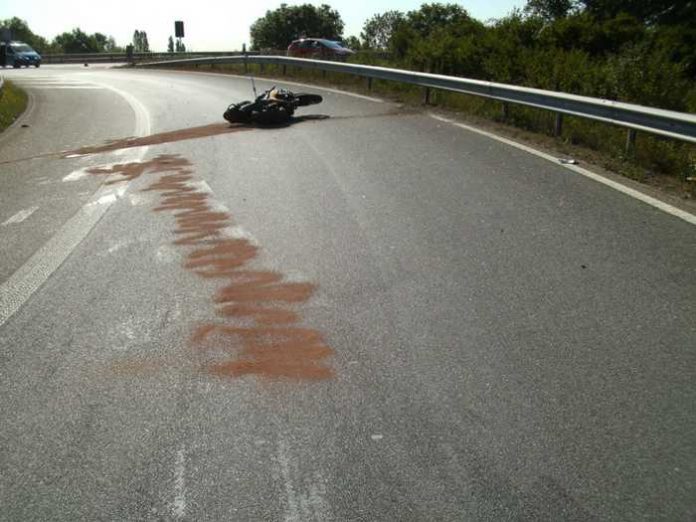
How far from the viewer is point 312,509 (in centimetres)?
276

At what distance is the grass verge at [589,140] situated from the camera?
812 centimetres

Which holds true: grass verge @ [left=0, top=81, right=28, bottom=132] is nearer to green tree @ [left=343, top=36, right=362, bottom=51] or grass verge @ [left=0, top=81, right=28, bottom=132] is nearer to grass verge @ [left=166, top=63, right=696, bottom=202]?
grass verge @ [left=166, top=63, right=696, bottom=202]

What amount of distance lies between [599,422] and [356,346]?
1415 millimetres

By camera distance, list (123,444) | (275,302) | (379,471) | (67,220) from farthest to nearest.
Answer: (67,220)
(275,302)
(123,444)
(379,471)

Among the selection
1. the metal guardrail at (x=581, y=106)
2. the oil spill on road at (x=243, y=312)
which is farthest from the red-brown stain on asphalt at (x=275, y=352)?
the metal guardrail at (x=581, y=106)

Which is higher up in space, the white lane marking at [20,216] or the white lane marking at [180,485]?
the white lane marking at [20,216]

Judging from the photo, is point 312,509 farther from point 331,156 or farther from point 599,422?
point 331,156

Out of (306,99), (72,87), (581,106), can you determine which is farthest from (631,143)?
(72,87)

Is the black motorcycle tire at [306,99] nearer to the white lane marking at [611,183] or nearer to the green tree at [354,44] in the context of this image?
the white lane marking at [611,183]

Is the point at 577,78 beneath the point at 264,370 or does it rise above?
above

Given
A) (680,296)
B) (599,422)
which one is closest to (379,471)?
(599,422)

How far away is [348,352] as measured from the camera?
4062 mm

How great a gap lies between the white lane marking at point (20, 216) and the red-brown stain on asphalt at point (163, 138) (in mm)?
3743

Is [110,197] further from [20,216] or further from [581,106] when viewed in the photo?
[581,106]
